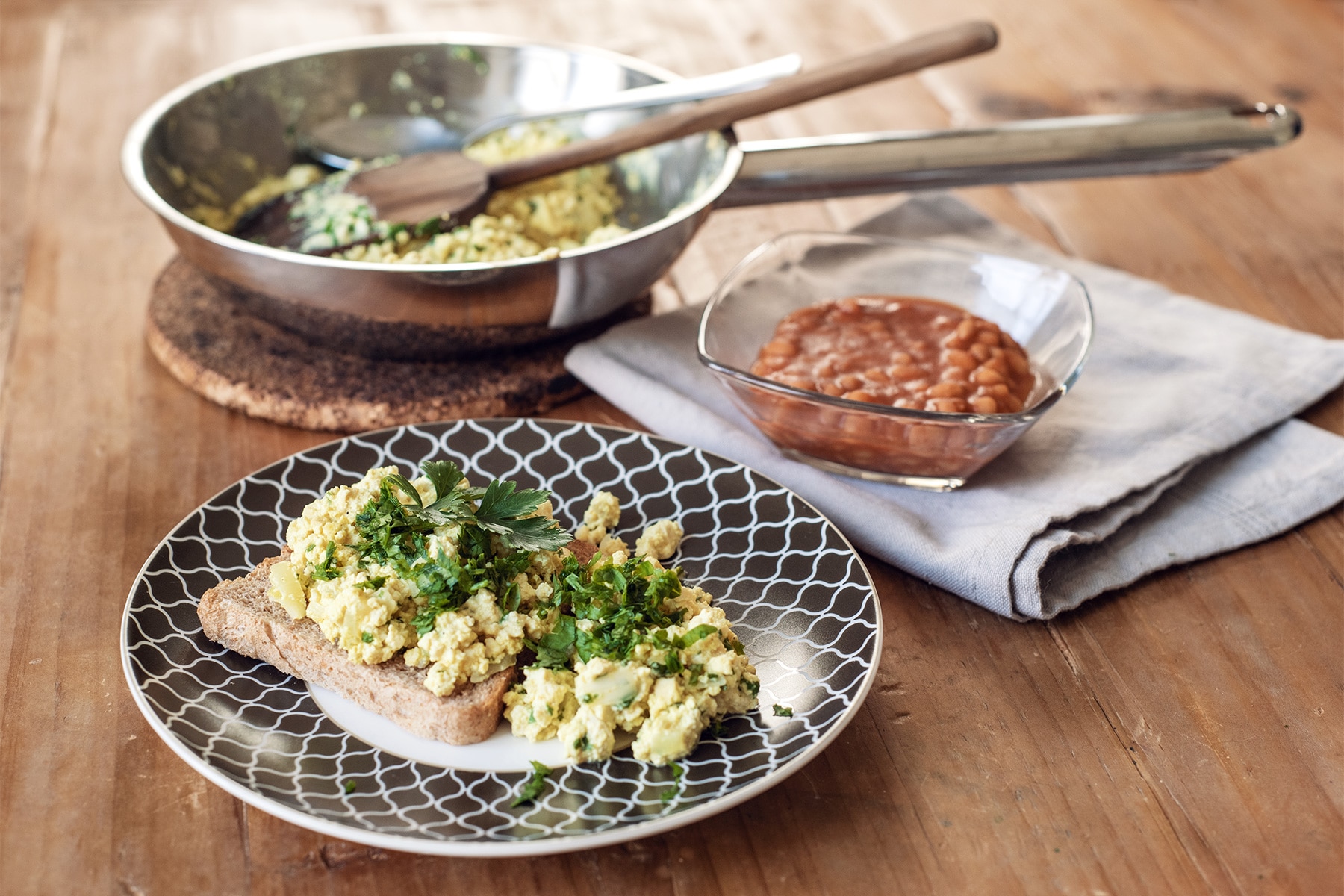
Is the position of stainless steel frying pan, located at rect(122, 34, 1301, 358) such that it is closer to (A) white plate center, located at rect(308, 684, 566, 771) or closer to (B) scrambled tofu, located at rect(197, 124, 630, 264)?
(B) scrambled tofu, located at rect(197, 124, 630, 264)

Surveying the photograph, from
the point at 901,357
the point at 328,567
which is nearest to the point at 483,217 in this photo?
the point at 901,357

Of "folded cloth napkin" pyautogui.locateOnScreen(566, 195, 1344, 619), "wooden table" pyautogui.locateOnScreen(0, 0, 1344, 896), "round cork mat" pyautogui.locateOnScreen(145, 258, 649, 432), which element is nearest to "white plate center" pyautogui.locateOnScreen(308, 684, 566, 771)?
"wooden table" pyautogui.locateOnScreen(0, 0, 1344, 896)

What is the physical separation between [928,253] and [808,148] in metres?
0.31

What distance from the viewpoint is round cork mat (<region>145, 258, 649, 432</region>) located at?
6.75 ft

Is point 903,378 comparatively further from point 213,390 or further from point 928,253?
point 213,390

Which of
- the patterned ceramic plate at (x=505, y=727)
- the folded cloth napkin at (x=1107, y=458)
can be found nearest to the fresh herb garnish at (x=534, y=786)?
the patterned ceramic plate at (x=505, y=727)

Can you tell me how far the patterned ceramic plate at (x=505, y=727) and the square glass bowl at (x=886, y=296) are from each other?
14 cm

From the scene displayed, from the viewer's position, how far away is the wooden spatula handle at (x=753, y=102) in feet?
7.18

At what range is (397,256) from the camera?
2.06 metres

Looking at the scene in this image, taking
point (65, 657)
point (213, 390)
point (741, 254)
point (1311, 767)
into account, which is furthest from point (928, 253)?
point (65, 657)

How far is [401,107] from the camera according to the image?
271 cm

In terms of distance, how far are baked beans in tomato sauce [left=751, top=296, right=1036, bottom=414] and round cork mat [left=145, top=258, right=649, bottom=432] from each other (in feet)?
1.33

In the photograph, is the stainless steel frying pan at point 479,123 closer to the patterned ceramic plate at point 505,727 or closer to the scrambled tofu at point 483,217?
the scrambled tofu at point 483,217

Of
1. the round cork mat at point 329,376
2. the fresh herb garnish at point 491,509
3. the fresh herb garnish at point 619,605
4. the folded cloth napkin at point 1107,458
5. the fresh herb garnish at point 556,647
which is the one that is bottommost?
the round cork mat at point 329,376
